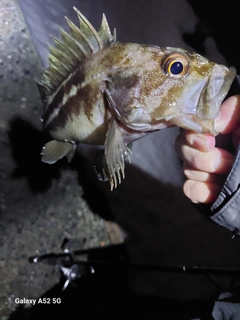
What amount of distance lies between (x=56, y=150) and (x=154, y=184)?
0.82 metres

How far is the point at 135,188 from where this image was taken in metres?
1.84

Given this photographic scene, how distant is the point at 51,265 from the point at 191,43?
4.42ft

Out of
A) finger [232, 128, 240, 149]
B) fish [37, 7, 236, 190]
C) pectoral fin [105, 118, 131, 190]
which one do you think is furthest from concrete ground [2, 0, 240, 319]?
pectoral fin [105, 118, 131, 190]

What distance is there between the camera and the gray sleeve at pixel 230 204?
751 mm

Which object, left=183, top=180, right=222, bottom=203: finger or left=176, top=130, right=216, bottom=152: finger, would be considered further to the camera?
left=183, top=180, right=222, bottom=203: finger

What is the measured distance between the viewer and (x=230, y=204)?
780 mm

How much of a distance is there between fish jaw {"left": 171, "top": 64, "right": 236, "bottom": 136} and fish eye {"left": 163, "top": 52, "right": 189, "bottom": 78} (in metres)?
0.04

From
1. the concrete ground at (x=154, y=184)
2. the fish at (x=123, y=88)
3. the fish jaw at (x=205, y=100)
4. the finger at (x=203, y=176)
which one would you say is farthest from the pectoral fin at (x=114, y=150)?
the concrete ground at (x=154, y=184)

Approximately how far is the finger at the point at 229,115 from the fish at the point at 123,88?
0.43 feet

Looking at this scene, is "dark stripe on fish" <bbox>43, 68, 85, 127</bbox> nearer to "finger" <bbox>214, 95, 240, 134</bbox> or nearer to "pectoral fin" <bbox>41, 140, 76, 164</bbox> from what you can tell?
"pectoral fin" <bbox>41, 140, 76, 164</bbox>

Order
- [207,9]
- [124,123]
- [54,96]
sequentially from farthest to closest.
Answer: [207,9] → [54,96] → [124,123]

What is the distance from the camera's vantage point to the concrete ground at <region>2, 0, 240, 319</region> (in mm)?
1260

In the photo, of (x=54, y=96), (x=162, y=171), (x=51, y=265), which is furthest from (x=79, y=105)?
(x=51, y=265)

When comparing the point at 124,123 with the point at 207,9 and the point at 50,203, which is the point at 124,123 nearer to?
the point at 207,9
